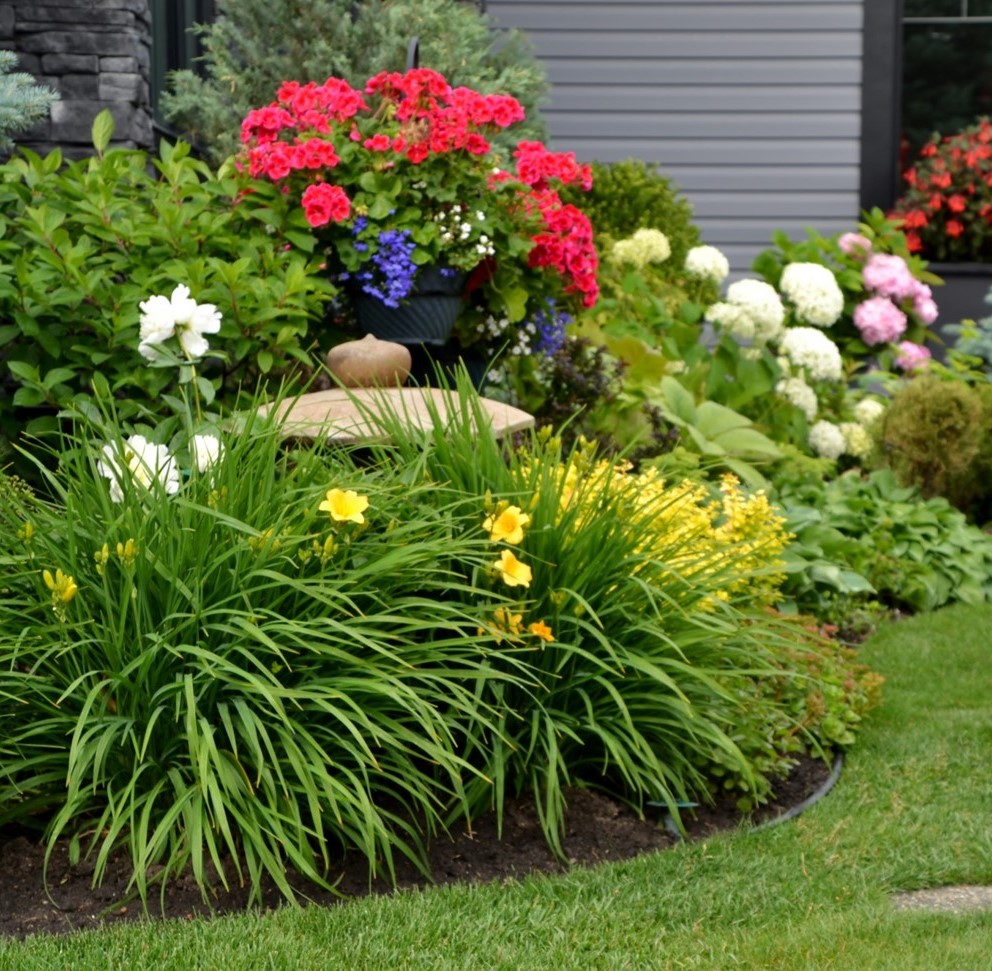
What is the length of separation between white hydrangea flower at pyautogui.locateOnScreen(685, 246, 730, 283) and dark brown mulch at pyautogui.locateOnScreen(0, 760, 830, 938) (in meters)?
4.92

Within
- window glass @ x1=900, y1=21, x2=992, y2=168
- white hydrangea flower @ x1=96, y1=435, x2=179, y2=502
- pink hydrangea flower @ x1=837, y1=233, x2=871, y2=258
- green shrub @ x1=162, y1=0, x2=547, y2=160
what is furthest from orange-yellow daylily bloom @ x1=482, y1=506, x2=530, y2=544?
window glass @ x1=900, y1=21, x2=992, y2=168

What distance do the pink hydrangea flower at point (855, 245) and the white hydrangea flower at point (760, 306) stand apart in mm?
1832

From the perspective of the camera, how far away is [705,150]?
33.8 ft

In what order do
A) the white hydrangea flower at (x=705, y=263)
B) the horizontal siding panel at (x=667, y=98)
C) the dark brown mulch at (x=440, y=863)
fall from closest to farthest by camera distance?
the dark brown mulch at (x=440, y=863)
the white hydrangea flower at (x=705, y=263)
the horizontal siding panel at (x=667, y=98)

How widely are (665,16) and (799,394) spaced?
3985 mm

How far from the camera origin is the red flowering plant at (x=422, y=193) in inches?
208

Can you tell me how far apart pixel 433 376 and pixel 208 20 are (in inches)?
173

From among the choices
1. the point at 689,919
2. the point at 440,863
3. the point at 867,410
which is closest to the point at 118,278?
the point at 440,863

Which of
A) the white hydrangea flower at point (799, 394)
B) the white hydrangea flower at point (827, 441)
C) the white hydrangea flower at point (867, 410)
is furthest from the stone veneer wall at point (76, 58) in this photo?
the white hydrangea flower at point (867, 410)

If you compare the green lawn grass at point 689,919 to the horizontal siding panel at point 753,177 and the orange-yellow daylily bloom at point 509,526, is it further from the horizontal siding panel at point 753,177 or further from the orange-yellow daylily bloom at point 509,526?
the horizontal siding panel at point 753,177

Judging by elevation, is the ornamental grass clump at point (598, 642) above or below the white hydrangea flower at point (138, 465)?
below

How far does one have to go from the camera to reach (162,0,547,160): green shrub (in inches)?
305

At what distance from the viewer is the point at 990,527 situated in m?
6.93

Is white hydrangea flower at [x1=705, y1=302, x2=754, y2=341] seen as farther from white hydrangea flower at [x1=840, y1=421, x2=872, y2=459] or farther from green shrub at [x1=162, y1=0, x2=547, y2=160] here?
green shrub at [x1=162, y1=0, x2=547, y2=160]
